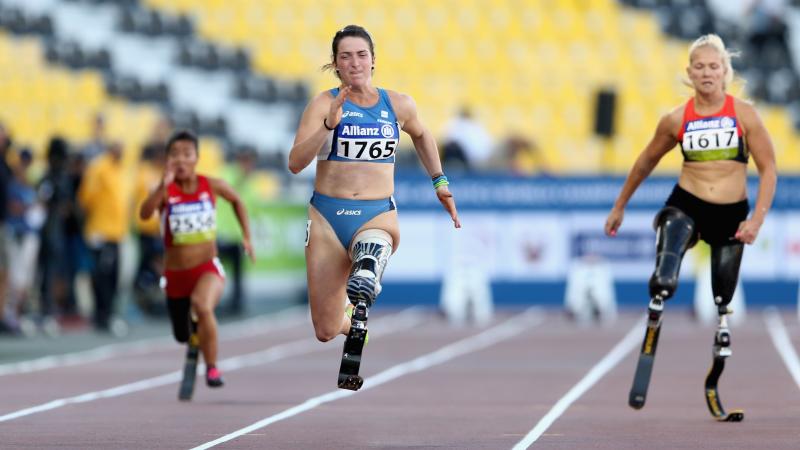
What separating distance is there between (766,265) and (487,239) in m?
3.99

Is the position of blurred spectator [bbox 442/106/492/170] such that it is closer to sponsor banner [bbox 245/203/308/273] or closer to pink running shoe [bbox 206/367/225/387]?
sponsor banner [bbox 245/203/308/273]

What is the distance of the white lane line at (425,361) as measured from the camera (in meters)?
10.8

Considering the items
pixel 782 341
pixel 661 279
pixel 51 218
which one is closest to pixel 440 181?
pixel 661 279

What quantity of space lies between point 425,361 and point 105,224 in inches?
221

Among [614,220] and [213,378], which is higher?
[614,220]

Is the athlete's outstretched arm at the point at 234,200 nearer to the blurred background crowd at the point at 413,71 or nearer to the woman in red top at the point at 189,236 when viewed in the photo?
the woman in red top at the point at 189,236

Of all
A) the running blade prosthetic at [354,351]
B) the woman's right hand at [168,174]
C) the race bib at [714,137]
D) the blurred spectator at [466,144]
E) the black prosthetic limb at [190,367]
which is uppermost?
the race bib at [714,137]

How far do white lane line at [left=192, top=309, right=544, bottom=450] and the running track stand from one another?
25 mm

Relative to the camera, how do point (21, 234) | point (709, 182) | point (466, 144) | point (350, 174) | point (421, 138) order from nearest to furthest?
1. point (350, 174)
2. point (421, 138)
3. point (709, 182)
4. point (21, 234)
5. point (466, 144)

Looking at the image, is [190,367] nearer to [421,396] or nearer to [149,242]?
[421,396]

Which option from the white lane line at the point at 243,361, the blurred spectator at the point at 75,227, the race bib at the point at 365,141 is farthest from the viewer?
the blurred spectator at the point at 75,227

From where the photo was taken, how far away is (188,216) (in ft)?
42.9

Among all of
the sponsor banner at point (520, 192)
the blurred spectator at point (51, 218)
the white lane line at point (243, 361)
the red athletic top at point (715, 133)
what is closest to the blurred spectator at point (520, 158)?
the sponsor banner at point (520, 192)

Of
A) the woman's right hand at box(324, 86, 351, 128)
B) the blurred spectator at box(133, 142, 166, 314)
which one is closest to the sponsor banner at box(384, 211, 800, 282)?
the blurred spectator at box(133, 142, 166, 314)
